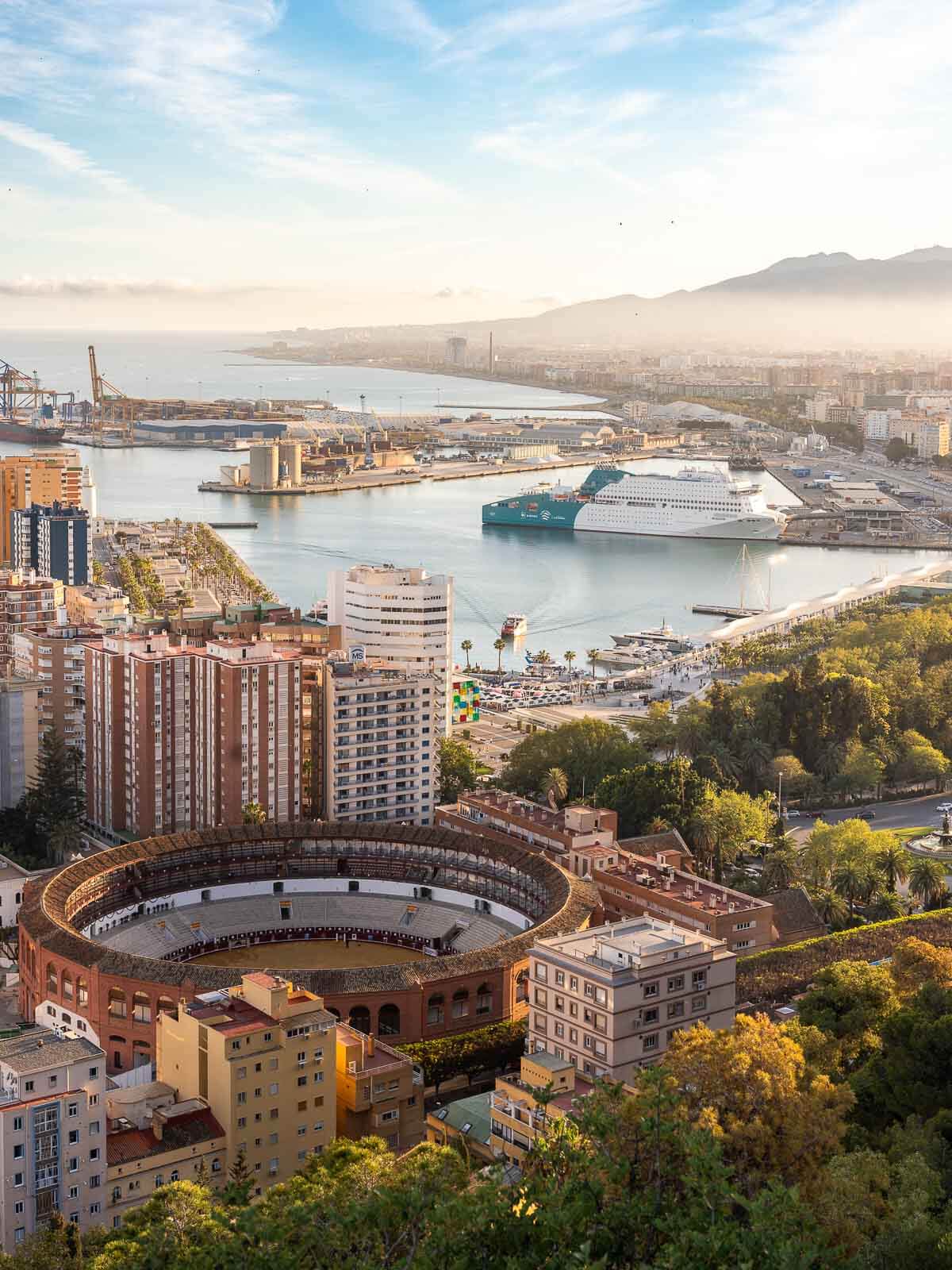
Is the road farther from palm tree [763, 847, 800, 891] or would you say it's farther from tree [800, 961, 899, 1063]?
tree [800, 961, 899, 1063]

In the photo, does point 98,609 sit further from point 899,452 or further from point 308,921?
point 899,452

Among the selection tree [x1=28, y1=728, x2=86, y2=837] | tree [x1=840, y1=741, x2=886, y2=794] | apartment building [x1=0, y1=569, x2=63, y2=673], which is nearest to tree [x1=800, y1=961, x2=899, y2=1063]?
tree [x1=840, y1=741, x2=886, y2=794]

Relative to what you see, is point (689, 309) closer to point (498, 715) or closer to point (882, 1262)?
point (498, 715)

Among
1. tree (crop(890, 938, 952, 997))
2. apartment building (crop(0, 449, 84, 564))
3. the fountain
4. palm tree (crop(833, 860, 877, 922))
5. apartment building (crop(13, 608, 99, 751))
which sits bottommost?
the fountain

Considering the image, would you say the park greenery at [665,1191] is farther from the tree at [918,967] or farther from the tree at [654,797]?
the tree at [654,797]

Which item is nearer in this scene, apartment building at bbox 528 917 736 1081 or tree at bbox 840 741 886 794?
apartment building at bbox 528 917 736 1081

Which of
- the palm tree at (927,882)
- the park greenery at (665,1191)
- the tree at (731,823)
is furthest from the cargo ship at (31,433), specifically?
the park greenery at (665,1191)

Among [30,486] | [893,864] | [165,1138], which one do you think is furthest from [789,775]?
[30,486]
